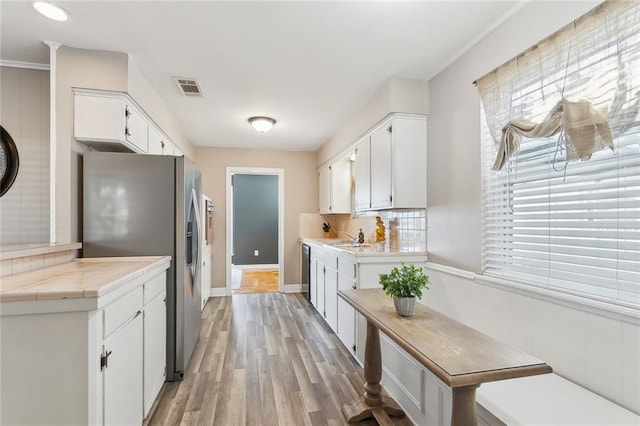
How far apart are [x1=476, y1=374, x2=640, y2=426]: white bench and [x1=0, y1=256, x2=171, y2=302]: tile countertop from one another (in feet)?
5.83

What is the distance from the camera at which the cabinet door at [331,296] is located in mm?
3299

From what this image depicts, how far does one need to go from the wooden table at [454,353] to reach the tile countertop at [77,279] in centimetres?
128

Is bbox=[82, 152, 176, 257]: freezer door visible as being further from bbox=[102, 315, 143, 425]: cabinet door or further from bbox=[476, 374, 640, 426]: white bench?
bbox=[476, 374, 640, 426]: white bench

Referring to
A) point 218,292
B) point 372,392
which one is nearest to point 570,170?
point 372,392

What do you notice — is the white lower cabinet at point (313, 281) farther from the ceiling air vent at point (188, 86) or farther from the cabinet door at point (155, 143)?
the ceiling air vent at point (188, 86)

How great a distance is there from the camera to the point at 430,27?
6.52 feet

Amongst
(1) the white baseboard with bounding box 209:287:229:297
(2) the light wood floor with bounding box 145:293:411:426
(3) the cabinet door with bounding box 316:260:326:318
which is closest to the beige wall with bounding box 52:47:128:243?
(2) the light wood floor with bounding box 145:293:411:426

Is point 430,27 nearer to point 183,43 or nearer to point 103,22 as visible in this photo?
point 183,43

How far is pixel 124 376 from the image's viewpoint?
5.13ft

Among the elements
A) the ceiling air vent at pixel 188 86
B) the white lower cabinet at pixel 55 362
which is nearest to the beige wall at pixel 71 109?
the ceiling air vent at pixel 188 86

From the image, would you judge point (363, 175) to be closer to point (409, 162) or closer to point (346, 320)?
point (409, 162)

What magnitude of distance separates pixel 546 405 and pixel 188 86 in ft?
11.0

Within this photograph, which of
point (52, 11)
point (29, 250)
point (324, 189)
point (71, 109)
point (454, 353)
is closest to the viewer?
point (454, 353)

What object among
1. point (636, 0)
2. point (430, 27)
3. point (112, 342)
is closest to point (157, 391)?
point (112, 342)
